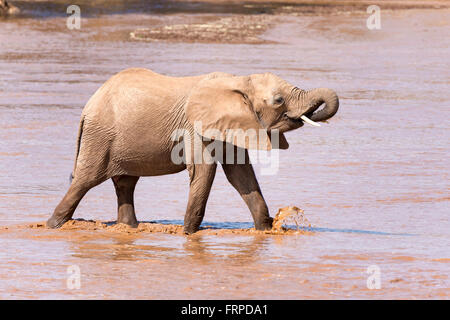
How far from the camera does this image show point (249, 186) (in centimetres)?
1112

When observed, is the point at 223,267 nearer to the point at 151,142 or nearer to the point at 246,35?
the point at 151,142

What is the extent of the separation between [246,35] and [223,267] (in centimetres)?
2951

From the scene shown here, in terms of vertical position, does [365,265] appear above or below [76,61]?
below

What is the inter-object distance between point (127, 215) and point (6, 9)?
3628 centimetres

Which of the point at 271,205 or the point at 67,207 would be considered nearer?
the point at 67,207

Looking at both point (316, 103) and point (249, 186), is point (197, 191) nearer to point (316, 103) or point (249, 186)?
point (249, 186)

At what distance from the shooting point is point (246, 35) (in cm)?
3875

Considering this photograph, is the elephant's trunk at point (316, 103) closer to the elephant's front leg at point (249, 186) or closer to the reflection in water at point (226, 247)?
the elephant's front leg at point (249, 186)

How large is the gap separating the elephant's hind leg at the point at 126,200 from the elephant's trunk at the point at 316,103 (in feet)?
6.26

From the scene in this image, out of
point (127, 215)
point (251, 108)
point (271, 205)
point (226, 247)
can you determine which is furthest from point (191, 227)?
point (271, 205)

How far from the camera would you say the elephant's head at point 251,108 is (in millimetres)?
10711

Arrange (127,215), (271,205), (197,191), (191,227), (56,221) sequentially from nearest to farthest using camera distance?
(197,191), (191,227), (56,221), (127,215), (271,205)

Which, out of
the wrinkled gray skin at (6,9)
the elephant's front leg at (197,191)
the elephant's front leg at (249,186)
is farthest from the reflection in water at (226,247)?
the wrinkled gray skin at (6,9)
